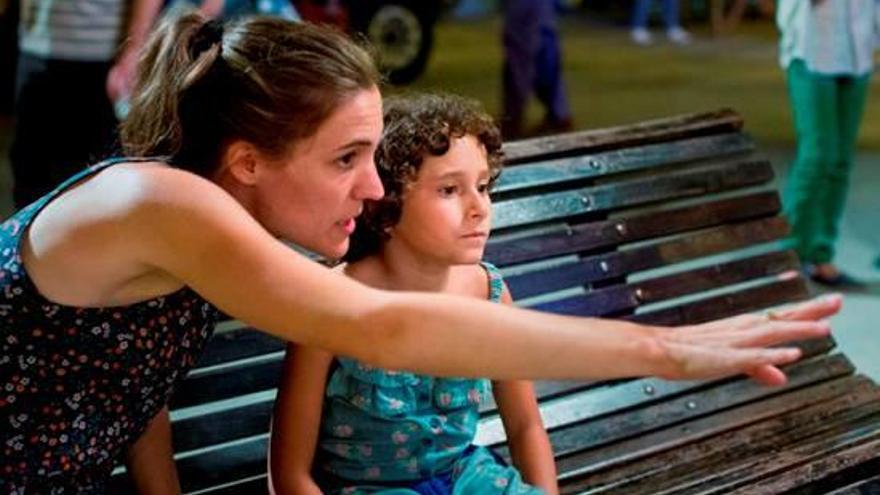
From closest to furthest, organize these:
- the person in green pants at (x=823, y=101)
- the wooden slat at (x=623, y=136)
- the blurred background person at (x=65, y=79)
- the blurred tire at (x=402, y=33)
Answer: the wooden slat at (x=623, y=136) → the blurred background person at (x=65, y=79) → the person in green pants at (x=823, y=101) → the blurred tire at (x=402, y=33)

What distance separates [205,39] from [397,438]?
80cm

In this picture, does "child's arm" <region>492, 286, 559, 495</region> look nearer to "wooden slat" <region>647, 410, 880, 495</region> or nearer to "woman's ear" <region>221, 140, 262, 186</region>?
"wooden slat" <region>647, 410, 880, 495</region>

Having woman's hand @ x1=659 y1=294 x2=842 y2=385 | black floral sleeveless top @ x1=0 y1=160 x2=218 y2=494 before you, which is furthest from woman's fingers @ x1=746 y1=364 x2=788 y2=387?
black floral sleeveless top @ x1=0 y1=160 x2=218 y2=494

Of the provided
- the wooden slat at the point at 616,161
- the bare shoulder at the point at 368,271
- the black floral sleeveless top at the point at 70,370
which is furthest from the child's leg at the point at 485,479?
the wooden slat at the point at 616,161

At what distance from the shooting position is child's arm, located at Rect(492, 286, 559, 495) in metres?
2.78

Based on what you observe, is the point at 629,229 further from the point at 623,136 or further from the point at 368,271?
the point at 368,271

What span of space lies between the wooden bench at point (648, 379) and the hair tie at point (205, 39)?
2.69 feet

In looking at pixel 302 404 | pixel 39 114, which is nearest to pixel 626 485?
pixel 302 404

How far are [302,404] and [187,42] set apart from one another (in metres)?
0.68

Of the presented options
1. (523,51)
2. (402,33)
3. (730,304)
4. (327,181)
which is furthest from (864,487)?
(402,33)

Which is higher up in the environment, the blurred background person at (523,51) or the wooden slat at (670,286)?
the wooden slat at (670,286)

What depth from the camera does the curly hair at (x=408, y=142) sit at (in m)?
2.65

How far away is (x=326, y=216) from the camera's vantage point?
2227 mm

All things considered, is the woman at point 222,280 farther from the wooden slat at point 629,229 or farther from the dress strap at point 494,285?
the wooden slat at point 629,229
